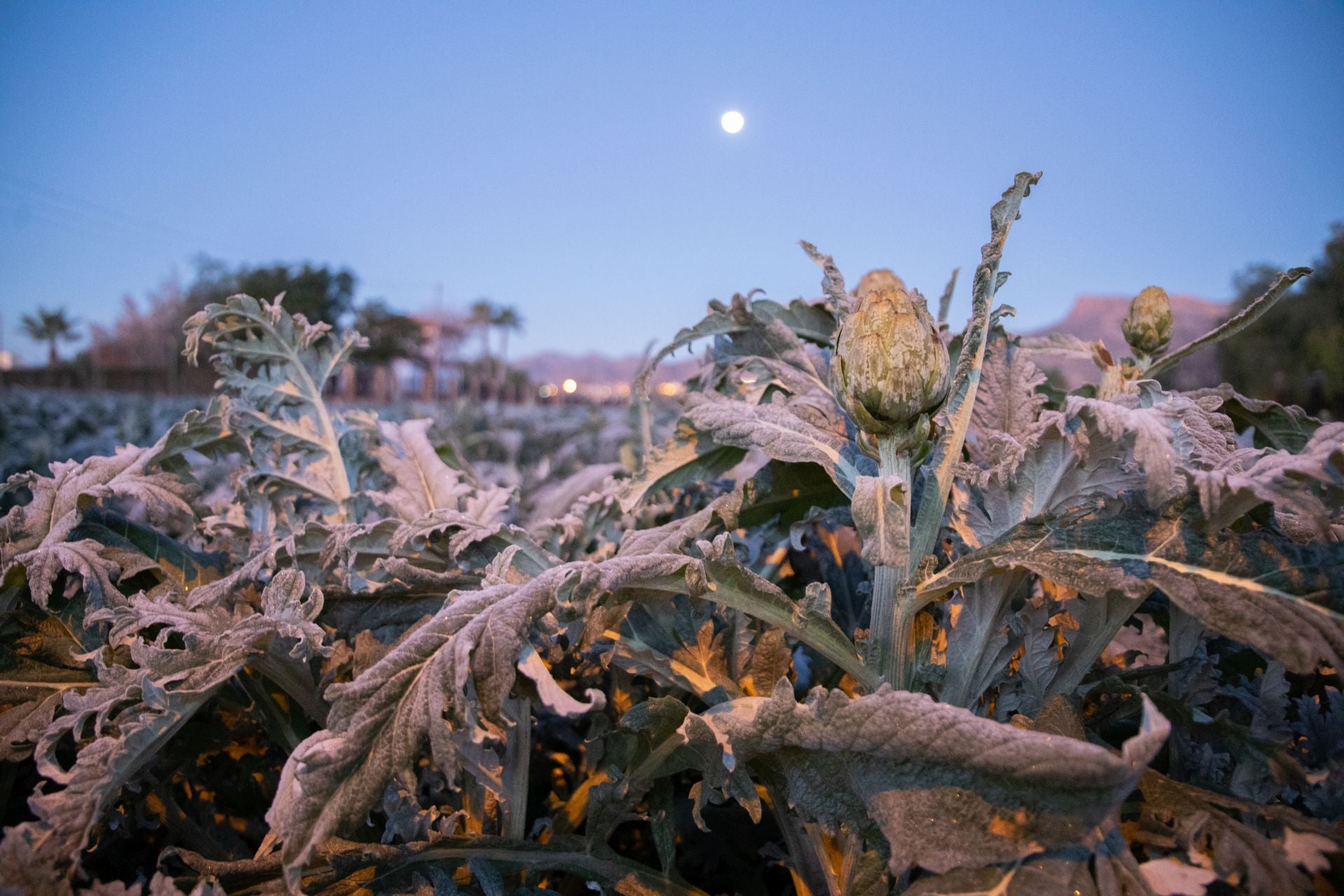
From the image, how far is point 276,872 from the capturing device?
902mm

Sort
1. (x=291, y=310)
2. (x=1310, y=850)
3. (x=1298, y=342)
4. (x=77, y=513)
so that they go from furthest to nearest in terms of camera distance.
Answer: (x=1298, y=342) → (x=291, y=310) → (x=77, y=513) → (x=1310, y=850)

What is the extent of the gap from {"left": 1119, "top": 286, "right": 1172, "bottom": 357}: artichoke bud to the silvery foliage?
0.05 meters

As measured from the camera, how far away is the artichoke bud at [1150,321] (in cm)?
113

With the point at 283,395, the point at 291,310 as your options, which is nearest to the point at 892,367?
the point at 283,395

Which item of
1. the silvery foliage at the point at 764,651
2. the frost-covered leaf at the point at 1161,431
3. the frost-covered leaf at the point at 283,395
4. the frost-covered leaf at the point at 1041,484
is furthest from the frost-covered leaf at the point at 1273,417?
the frost-covered leaf at the point at 283,395

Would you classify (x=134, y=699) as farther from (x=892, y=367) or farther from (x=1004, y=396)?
(x=1004, y=396)

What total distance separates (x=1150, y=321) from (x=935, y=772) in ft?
2.62

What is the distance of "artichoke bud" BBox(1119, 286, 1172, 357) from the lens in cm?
113

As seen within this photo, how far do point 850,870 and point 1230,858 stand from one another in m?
0.37

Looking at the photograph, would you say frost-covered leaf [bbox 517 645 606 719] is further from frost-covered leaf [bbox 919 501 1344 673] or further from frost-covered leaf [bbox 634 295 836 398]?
frost-covered leaf [bbox 634 295 836 398]

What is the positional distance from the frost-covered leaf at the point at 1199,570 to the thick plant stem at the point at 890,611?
37 millimetres

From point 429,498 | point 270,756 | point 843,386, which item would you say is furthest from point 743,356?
point 270,756

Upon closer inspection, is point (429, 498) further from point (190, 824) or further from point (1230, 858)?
point (1230, 858)

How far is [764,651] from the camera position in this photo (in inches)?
38.9
